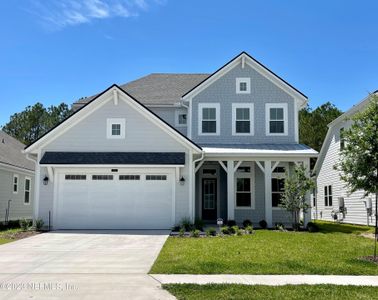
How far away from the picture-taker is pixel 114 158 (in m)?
17.9

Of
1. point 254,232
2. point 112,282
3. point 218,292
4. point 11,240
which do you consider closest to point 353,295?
point 218,292

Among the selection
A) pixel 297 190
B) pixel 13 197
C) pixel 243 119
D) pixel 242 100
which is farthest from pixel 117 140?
pixel 13 197

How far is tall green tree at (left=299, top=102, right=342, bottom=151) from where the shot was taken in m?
39.7

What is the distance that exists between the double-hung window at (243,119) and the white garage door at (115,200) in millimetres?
4893

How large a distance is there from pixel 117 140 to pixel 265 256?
975 centimetres

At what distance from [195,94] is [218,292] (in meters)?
15.2

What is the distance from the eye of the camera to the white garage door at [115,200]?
18.0 meters

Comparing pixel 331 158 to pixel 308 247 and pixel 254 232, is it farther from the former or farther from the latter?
pixel 308 247

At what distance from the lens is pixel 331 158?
85.8 ft

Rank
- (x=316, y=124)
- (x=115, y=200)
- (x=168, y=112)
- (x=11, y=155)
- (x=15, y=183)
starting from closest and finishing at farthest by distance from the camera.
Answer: (x=115, y=200) < (x=168, y=112) < (x=15, y=183) < (x=11, y=155) < (x=316, y=124)

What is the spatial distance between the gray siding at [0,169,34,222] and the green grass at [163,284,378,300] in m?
17.3

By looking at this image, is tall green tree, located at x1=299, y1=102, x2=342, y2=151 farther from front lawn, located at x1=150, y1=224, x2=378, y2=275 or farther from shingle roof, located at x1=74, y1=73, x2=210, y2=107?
front lawn, located at x1=150, y1=224, x2=378, y2=275

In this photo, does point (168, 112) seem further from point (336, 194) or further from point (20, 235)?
point (336, 194)

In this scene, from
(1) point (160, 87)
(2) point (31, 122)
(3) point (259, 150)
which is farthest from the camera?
(2) point (31, 122)
